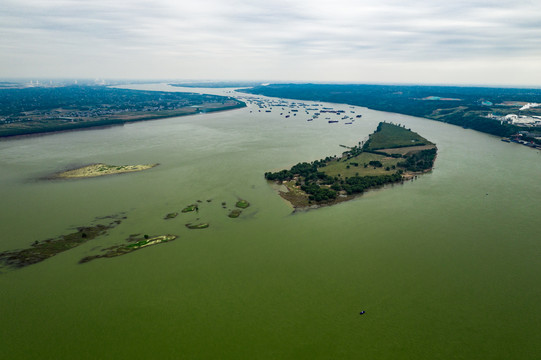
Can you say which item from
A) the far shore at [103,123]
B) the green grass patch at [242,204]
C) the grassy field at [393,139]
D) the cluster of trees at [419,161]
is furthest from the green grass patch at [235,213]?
the far shore at [103,123]

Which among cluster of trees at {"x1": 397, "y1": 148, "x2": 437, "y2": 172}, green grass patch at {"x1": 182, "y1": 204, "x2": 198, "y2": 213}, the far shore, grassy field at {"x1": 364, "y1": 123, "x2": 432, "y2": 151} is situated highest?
the far shore

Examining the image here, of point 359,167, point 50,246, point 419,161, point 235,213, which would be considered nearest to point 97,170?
point 50,246

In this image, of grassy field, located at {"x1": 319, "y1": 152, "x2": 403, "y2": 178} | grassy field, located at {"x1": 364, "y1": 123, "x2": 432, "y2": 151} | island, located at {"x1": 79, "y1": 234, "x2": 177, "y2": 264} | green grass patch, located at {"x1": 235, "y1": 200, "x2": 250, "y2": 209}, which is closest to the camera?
island, located at {"x1": 79, "y1": 234, "x2": 177, "y2": 264}

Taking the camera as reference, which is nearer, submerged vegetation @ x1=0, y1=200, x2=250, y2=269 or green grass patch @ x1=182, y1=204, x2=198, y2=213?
submerged vegetation @ x1=0, y1=200, x2=250, y2=269

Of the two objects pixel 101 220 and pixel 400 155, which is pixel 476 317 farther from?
pixel 400 155

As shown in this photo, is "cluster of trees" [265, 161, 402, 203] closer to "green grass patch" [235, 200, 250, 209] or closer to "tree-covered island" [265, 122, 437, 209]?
"tree-covered island" [265, 122, 437, 209]

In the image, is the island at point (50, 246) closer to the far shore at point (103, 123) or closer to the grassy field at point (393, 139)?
the grassy field at point (393, 139)

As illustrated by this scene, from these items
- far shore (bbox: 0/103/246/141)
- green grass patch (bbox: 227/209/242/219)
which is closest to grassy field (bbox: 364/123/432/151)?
green grass patch (bbox: 227/209/242/219)

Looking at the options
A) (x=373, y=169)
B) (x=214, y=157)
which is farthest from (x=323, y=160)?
(x=214, y=157)
